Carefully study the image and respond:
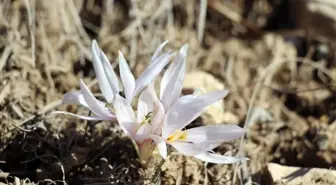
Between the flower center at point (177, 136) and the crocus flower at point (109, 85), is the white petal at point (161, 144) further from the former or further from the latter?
the crocus flower at point (109, 85)

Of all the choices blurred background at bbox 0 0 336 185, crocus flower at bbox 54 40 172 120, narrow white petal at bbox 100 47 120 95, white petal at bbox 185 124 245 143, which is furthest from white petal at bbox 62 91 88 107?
white petal at bbox 185 124 245 143

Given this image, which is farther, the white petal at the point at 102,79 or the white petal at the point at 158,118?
the white petal at the point at 102,79

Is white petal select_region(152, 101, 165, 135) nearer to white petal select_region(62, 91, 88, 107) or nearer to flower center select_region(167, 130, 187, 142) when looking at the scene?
flower center select_region(167, 130, 187, 142)

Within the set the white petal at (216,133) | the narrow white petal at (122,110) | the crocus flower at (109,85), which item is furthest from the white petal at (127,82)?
the white petal at (216,133)

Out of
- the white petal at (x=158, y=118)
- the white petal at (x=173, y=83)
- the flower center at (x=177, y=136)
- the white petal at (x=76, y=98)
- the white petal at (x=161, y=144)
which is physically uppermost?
the white petal at (x=173, y=83)

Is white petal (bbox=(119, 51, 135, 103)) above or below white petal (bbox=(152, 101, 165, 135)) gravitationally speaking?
above

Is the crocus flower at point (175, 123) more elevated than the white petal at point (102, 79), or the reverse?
the white petal at point (102, 79)

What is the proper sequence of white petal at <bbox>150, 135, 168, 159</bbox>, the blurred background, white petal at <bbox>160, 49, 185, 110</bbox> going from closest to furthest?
white petal at <bbox>150, 135, 168, 159</bbox> → white petal at <bbox>160, 49, 185, 110</bbox> → the blurred background

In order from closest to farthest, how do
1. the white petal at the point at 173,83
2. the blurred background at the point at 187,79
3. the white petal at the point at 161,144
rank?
the white petal at the point at 161,144 < the white petal at the point at 173,83 < the blurred background at the point at 187,79

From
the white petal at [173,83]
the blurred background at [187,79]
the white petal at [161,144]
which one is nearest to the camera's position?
the white petal at [161,144]

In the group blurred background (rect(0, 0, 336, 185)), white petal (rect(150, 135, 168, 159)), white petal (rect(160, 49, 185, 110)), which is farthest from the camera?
blurred background (rect(0, 0, 336, 185))
